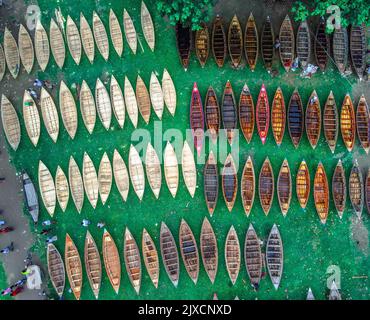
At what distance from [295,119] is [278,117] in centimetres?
95

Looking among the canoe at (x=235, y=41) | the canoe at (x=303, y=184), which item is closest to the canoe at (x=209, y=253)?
the canoe at (x=303, y=184)

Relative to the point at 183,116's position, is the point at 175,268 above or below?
below

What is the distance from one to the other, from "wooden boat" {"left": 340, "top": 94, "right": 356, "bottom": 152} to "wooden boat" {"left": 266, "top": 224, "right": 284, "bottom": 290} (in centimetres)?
641

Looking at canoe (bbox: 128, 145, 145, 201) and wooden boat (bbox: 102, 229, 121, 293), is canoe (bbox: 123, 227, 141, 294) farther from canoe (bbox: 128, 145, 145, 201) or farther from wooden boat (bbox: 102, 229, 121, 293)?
canoe (bbox: 128, 145, 145, 201)

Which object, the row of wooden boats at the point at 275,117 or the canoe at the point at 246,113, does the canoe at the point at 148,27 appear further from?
the canoe at the point at 246,113

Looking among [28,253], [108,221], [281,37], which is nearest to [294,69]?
[281,37]

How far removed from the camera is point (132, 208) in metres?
22.4

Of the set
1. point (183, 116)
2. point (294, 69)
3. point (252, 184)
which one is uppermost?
point (294, 69)

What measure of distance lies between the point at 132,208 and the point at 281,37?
503 inches

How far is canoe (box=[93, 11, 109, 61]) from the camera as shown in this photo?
2256cm

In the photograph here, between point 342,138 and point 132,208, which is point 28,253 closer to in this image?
point 132,208

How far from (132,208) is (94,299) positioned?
5.49 meters

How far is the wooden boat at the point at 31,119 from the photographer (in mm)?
22422

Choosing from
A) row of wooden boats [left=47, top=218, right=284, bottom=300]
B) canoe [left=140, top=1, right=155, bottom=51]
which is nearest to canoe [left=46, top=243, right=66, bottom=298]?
row of wooden boats [left=47, top=218, right=284, bottom=300]
